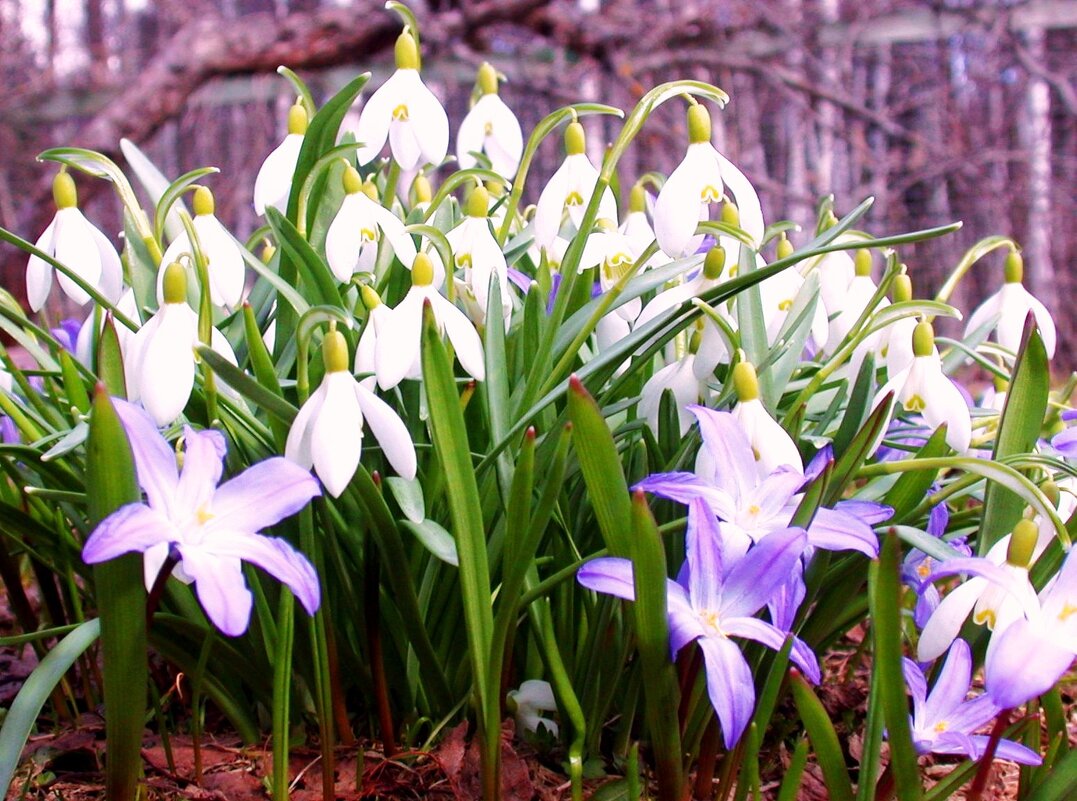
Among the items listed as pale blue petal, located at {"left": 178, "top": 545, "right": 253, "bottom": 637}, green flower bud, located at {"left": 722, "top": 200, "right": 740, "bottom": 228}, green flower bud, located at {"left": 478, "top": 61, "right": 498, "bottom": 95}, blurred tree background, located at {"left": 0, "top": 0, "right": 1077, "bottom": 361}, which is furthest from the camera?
blurred tree background, located at {"left": 0, "top": 0, "right": 1077, "bottom": 361}

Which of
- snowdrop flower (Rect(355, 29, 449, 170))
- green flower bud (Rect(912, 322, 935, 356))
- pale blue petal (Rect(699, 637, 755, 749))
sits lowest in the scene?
pale blue petal (Rect(699, 637, 755, 749))

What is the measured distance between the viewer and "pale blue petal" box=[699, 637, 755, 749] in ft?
2.48

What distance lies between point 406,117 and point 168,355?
1.51 feet

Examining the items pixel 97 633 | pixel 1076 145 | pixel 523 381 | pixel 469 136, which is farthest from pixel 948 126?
pixel 97 633

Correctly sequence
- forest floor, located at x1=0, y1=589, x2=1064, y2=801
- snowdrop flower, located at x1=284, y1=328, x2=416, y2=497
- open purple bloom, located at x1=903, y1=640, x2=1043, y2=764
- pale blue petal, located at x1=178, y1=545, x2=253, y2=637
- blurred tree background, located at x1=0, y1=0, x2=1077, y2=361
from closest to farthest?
1. pale blue petal, located at x1=178, y1=545, x2=253, y2=637
2. snowdrop flower, located at x1=284, y1=328, x2=416, y2=497
3. open purple bloom, located at x1=903, y1=640, x2=1043, y2=764
4. forest floor, located at x1=0, y1=589, x2=1064, y2=801
5. blurred tree background, located at x1=0, y1=0, x2=1077, y2=361

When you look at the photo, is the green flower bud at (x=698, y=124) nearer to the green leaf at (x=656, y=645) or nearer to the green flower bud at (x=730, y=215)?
the green flower bud at (x=730, y=215)

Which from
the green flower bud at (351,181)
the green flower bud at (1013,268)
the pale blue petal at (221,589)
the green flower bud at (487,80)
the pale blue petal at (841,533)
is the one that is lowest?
the pale blue petal at (841,533)

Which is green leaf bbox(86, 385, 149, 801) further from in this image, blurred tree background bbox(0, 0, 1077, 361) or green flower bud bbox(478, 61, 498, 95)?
blurred tree background bbox(0, 0, 1077, 361)

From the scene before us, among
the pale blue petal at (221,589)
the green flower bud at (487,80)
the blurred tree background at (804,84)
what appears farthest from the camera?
the blurred tree background at (804,84)

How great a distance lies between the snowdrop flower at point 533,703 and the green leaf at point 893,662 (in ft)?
1.16

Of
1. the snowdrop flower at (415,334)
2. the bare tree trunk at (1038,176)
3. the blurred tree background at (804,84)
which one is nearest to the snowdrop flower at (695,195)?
the snowdrop flower at (415,334)

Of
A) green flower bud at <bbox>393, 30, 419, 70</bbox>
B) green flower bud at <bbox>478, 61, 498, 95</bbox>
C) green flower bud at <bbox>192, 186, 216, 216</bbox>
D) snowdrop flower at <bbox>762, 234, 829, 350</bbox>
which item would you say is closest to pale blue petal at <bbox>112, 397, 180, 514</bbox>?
green flower bud at <bbox>192, 186, 216, 216</bbox>

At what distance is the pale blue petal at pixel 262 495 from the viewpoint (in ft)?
2.48

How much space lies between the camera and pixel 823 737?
2.66ft
